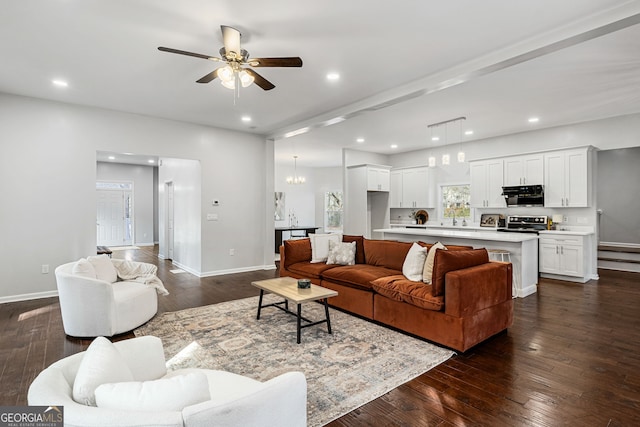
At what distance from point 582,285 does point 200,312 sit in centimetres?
617

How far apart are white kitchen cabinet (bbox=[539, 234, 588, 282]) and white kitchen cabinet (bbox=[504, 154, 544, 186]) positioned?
118cm

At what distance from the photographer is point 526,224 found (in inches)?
268

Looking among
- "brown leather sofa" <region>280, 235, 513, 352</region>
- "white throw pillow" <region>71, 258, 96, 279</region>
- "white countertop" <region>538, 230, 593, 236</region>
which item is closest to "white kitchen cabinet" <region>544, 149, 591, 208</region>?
"white countertop" <region>538, 230, 593, 236</region>

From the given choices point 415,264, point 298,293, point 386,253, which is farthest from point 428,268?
point 298,293

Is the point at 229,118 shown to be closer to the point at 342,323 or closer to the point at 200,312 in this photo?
the point at 200,312

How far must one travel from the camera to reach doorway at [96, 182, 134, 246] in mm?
10844

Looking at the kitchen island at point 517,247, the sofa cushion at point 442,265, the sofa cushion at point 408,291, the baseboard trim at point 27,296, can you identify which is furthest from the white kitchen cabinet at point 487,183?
the baseboard trim at point 27,296

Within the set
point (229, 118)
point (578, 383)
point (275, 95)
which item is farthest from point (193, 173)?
point (578, 383)

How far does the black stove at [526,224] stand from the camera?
6.61m

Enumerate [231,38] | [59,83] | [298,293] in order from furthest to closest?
[59,83] → [298,293] → [231,38]

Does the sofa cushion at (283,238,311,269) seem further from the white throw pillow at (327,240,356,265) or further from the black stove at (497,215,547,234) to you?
the black stove at (497,215,547,234)

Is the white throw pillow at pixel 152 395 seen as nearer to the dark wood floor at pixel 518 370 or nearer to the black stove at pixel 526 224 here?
the dark wood floor at pixel 518 370

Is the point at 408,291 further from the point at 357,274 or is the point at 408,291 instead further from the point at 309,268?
the point at 309,268

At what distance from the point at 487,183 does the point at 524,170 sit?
2.62 feet
